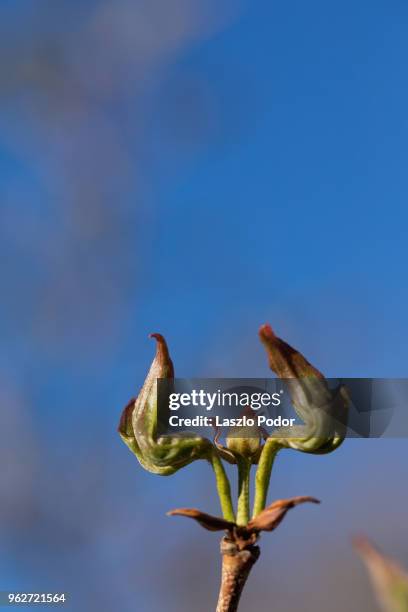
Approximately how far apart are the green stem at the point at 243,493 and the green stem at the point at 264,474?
0.02 meters

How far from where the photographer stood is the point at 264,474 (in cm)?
97

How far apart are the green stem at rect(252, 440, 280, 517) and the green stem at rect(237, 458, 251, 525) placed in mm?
18

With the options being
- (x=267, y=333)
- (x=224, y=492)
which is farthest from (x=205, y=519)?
(x=267, y=333)

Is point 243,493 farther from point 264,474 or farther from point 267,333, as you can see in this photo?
point 267,333

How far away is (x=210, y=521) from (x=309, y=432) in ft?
0.59

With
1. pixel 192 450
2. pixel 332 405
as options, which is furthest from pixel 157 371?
pixel 332 405

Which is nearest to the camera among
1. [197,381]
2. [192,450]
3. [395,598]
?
[395,598]

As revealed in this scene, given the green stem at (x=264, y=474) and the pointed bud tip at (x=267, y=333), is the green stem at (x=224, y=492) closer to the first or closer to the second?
the green stem at (x=264, y=474)

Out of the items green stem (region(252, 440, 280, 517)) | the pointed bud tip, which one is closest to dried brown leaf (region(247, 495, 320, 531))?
green stem (region(252, 440, 280, 517))

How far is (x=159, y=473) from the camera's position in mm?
1100

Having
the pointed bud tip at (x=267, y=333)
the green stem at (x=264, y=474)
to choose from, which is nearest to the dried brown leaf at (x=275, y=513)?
the green stem at (x=264, y=474)

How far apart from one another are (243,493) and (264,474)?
49mm

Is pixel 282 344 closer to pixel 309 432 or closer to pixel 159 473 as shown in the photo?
pixel 309 432

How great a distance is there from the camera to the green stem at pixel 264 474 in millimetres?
949
